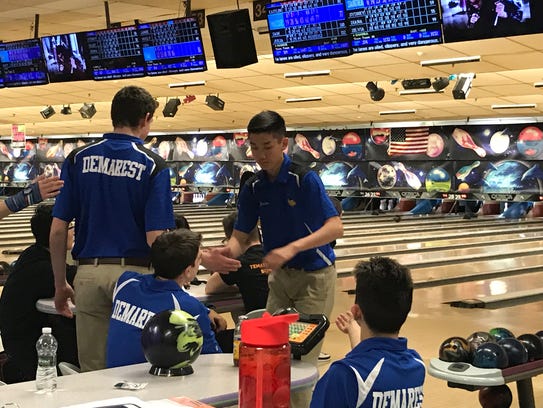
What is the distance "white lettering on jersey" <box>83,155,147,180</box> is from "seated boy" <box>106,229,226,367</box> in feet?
1.59

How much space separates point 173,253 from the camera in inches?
105

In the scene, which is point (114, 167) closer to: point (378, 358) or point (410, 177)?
point (378, 358)

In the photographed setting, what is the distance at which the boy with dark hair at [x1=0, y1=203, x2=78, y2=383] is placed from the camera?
358 cm

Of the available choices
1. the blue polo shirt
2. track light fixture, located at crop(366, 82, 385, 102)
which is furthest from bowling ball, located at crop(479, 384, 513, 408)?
track light fixture, located at crop(366, 82, 385, 102)

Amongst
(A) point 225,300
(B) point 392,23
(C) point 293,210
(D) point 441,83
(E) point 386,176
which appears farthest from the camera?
(E) point 386,176

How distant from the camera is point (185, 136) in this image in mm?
20859

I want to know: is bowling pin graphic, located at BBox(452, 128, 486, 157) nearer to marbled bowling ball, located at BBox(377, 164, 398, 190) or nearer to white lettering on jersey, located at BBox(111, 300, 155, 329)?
marbled bowling ball, located at BBox(377, 164, 398, 190)

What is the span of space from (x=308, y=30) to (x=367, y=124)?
12.6 m

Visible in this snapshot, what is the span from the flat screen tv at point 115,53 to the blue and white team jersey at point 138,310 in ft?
13.1

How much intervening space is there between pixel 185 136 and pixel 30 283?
56.5 feet

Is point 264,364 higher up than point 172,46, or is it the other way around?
point 172,46

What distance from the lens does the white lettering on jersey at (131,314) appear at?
2.54 metres

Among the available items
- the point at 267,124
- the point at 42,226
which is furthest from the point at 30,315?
the point at 267,124

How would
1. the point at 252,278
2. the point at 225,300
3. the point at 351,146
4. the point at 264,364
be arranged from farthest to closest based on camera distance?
1. the point at 351,146
2. the point at 225,300
3. the point at 252,278
4. the point at 264,364
